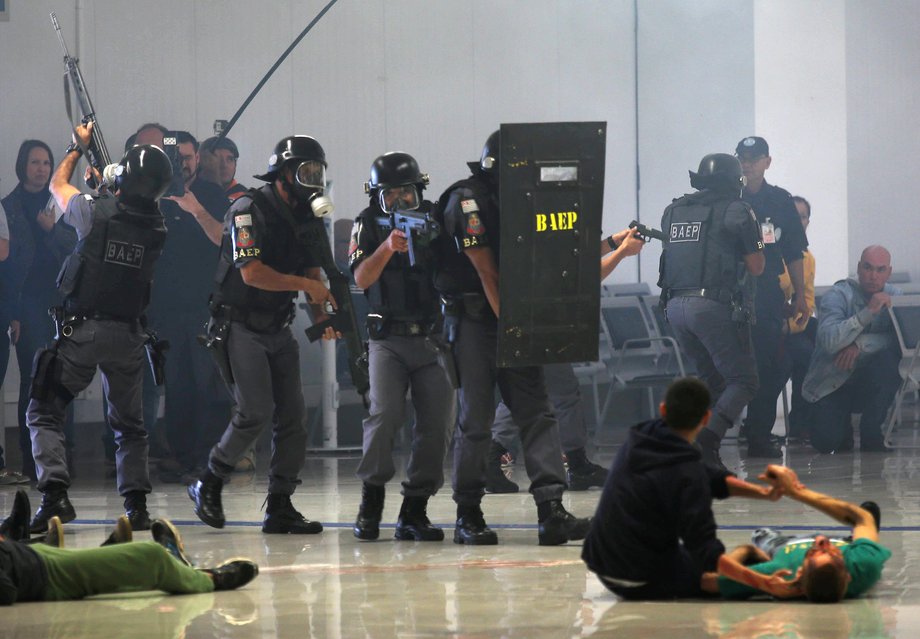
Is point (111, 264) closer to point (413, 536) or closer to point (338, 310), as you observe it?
point (338, 310)

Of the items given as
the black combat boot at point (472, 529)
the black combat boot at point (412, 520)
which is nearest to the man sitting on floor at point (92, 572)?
the black combat boot at point (472, 529)

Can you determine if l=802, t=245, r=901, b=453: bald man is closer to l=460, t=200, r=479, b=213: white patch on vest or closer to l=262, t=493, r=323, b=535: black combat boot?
l=262, t=493, r=323, b=535: black combat boot

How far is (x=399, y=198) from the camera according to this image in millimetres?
6055

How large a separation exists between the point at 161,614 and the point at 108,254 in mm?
2374

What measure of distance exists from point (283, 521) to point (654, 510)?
2.42 metres

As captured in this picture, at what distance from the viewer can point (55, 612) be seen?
4.37m

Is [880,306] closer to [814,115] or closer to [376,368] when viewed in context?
[814,115]

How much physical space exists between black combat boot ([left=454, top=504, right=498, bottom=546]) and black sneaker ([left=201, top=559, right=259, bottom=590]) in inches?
48.0

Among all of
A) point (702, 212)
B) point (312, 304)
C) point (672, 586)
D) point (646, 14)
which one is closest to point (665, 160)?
point (646, 14)

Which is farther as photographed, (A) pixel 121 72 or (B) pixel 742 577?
(A) pixel 121 72

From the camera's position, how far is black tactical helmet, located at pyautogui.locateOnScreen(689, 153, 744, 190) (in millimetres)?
8305

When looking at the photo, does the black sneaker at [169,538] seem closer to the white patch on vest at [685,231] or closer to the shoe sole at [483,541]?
the shoe sole at [483,541]

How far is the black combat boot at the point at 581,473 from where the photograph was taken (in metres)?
7.70

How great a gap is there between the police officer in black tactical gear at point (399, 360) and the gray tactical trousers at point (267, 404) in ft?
1.30
